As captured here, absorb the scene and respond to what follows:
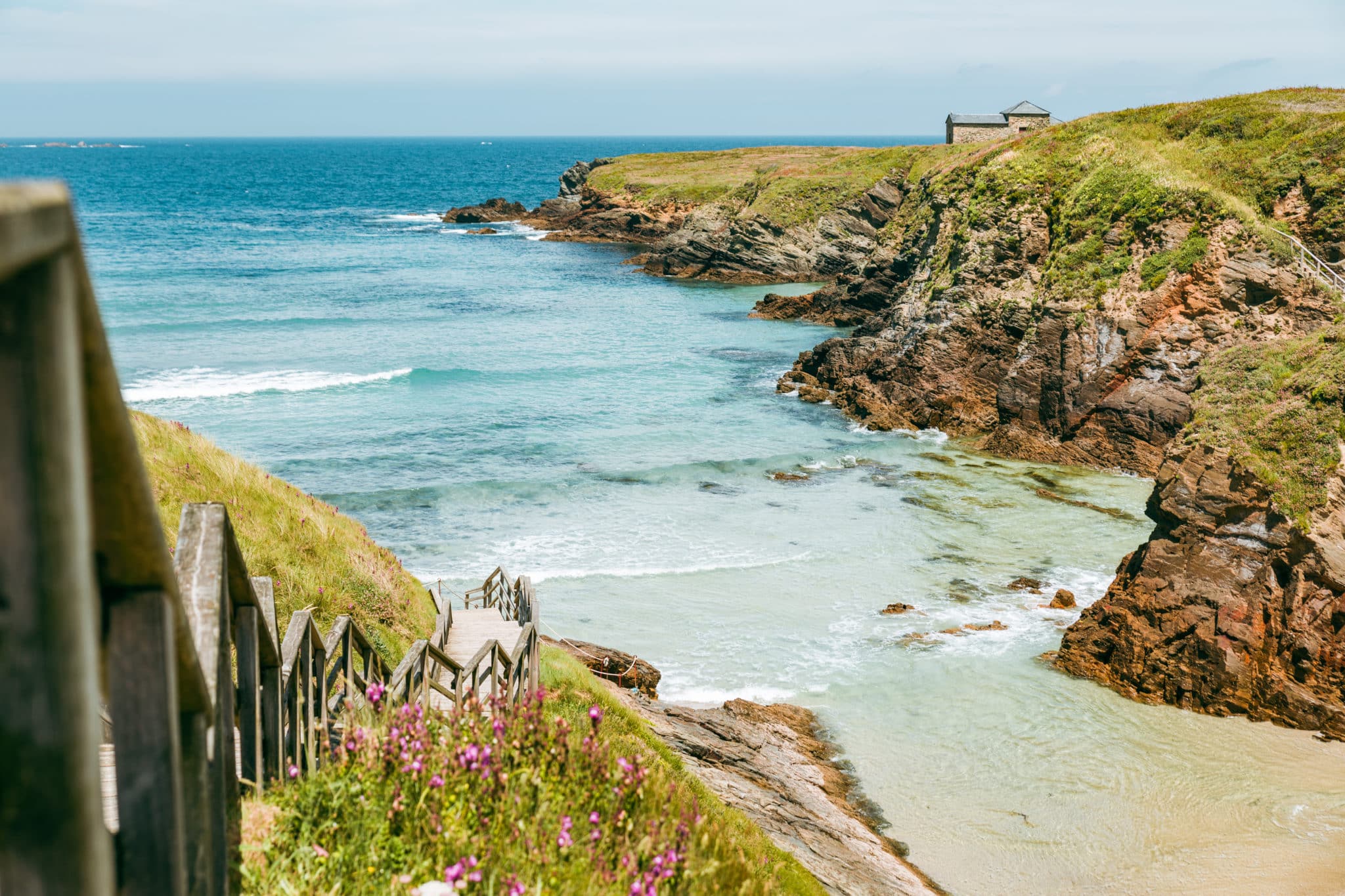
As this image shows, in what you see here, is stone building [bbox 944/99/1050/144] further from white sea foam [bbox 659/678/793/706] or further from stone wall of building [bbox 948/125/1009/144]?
white sea foam [bbox 659/678/793/706]

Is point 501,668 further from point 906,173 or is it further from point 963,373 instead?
point 906,173

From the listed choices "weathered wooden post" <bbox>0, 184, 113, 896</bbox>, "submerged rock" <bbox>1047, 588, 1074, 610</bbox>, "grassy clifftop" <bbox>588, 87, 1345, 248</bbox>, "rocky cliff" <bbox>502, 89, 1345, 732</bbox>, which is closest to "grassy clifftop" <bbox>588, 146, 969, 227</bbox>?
"grassy clifftop" <bbox>588, 87, 1345, 248</bbox>

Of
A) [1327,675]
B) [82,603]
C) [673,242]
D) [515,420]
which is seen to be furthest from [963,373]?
[673,242]

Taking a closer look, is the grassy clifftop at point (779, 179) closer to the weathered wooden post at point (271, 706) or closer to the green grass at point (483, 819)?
the green grass at point (483, 819)

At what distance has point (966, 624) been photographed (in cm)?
2080

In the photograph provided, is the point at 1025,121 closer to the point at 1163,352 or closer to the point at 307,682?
the point at 1163,352

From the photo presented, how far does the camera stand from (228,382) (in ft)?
134

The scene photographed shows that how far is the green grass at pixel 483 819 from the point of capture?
465cm

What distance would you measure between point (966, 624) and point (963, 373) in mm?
18452

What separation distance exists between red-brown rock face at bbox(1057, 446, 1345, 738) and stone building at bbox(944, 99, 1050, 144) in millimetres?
59129

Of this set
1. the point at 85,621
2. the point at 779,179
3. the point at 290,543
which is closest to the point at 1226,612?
the point at 290,543

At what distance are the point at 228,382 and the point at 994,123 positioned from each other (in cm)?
5900

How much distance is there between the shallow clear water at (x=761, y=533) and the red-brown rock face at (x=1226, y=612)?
0.68 m

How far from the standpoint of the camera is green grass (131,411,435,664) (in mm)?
12422
